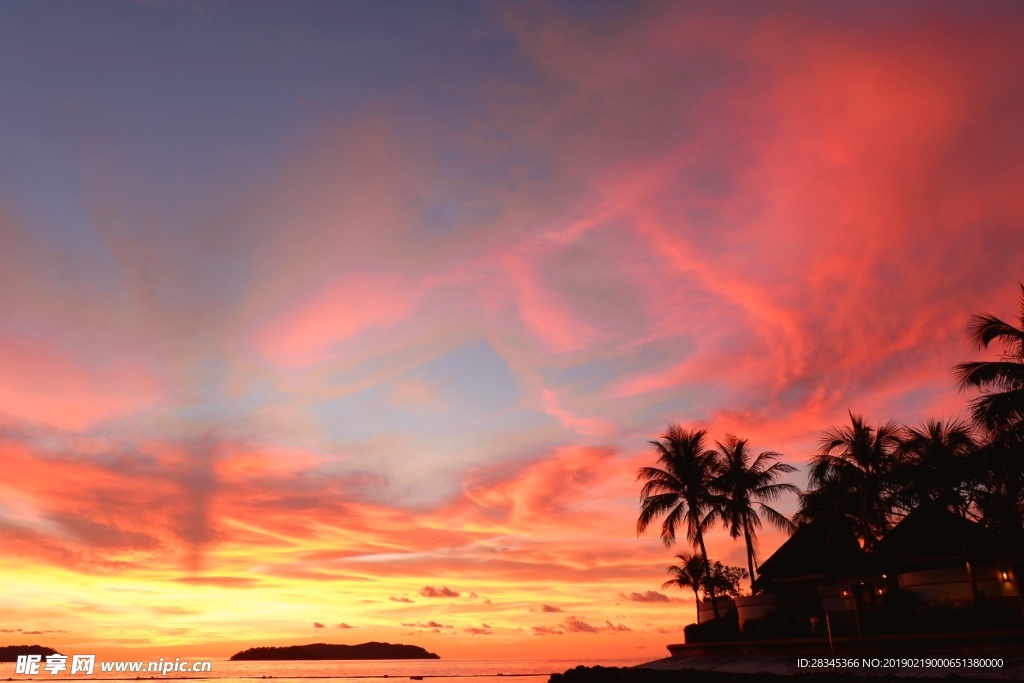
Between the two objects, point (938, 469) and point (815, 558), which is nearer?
point (938, 469)

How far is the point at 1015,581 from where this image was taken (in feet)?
107

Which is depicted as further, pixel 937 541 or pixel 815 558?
pixel 815 558

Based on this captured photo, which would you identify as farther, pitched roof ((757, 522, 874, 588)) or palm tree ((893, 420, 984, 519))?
pitched roof ((757, 522, 874, 588))

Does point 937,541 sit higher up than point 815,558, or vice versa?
point 937,541

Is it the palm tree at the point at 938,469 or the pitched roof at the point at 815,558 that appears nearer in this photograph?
the palm tree at the point at 938,469

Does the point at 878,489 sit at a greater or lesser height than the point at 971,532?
greater

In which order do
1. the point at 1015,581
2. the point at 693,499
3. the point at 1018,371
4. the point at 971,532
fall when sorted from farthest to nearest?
the point at 693,499 → the point at 971,532 → the point at 1015,581 → the point at 1018,371

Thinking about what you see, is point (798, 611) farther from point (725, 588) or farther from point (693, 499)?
point (725, 588)

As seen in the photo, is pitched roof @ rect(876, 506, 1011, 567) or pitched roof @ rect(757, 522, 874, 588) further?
pitched roof @ rect(757, 522, 874, 588)

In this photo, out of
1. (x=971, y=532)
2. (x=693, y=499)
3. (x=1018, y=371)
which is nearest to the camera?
(x=1018, y=371)

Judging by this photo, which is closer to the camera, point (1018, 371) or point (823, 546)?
point (1018, 371)

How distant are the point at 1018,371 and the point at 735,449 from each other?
22.1m

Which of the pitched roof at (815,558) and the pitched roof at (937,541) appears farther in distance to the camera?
the pitched roof at (815,558)

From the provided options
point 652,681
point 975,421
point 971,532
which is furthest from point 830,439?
point 652,681
